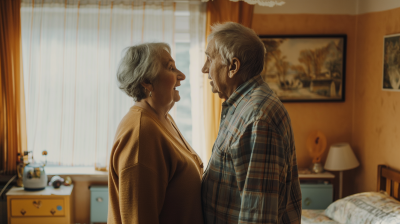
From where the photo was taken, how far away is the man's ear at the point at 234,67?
4.06ft

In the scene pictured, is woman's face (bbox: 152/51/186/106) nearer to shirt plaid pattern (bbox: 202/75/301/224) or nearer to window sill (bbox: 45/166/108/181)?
shirt plaid pattern (bbox: 202/75/301/224)

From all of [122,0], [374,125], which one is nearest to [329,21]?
[374,125]

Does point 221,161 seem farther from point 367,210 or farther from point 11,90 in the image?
point 11,90

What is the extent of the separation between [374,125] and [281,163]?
97.4 inches

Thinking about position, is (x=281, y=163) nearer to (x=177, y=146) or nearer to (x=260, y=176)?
(x=260, y=176)

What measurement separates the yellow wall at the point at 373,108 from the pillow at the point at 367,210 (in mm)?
418

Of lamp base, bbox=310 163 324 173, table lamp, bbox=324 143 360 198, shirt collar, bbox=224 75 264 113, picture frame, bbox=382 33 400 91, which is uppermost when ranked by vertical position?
picture frame, bbox=382 33 400 91

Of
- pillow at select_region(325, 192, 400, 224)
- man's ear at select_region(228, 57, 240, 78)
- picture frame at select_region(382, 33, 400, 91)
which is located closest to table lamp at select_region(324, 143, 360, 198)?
pillow at select_region(325, 192, 400, 224)

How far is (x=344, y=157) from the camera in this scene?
3.27 meters

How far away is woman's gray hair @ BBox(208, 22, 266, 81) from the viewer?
122 cm

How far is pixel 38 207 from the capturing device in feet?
9.80

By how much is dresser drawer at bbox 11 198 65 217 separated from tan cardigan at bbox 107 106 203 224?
191cm

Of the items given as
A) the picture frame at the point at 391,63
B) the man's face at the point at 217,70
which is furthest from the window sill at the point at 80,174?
the picture frame at the point at 391,63

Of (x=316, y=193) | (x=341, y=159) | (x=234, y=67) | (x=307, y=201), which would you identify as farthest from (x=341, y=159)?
(x=234, y=67)
